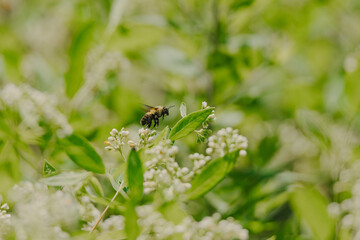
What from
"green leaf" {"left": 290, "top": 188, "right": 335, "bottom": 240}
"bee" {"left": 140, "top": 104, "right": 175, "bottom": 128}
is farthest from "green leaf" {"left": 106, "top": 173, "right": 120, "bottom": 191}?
"green leaf" {"left": 290, "top": 188, "right": 335, "bottom": 240}

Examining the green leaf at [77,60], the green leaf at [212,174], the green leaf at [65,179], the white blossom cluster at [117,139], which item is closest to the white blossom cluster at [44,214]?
the green leaf at [65,179]

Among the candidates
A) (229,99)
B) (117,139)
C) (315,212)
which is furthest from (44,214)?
(229,99)

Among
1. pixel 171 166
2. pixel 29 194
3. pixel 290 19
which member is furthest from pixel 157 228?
pixel 290 19

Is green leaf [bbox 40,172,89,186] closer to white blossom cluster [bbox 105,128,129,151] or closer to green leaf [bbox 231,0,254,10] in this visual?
white blossom cluster [bbox 105,128,129,151]

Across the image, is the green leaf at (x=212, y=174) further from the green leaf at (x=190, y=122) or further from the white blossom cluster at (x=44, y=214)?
the white blossom cluster at (x=44, y=214)

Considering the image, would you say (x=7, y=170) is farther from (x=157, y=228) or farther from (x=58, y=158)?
(x=157, y=228)

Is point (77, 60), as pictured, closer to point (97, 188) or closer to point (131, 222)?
point (97, 188)
